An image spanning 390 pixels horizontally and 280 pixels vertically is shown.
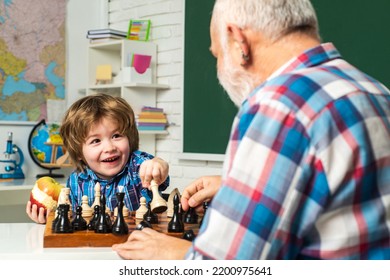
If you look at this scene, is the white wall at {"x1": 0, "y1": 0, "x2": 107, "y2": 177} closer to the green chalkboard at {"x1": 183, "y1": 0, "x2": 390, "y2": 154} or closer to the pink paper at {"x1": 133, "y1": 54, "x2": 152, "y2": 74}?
the pink paper at {"x1": 133, "y1": 54, "x2": 152, "y2": 74}

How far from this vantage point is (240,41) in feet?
3.68

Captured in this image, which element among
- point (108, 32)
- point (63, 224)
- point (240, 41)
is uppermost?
point (108, 32)

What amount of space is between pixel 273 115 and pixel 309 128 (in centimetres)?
6

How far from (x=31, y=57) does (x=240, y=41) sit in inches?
148

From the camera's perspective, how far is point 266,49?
43.9 inches

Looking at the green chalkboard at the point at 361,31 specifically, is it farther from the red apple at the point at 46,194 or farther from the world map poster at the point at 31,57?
the world map poster at the point at 31,57

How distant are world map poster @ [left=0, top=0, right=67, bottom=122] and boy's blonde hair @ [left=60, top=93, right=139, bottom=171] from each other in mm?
2340

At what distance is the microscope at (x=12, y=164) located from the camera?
14.1 feet

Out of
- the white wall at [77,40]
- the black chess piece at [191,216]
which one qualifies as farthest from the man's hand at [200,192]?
the white wall at [77,40]

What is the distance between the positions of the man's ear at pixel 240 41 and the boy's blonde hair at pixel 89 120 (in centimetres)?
114

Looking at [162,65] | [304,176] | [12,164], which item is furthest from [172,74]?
[304,176]

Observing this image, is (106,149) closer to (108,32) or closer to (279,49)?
(279,49)

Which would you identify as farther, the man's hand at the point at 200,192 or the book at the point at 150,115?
the book at the point at 150,115

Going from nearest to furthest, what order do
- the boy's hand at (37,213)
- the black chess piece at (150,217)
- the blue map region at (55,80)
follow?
1. the black chess piece at (150,217)
2. the boy's hand at (37,213)
3. the blue map region at (55,80)
